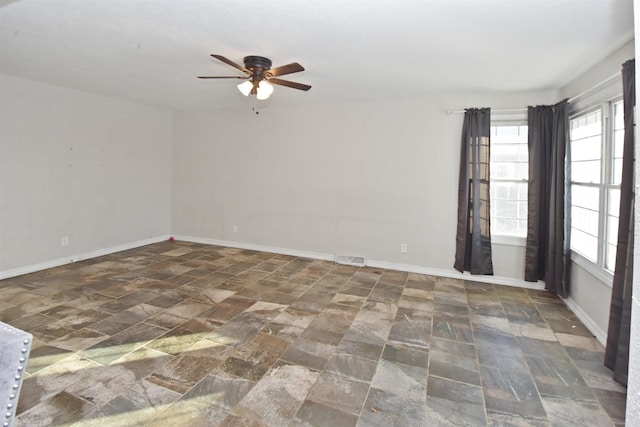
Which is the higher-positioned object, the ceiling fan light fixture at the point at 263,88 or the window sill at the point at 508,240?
the ceiling fan light fixture at the point at 263,88

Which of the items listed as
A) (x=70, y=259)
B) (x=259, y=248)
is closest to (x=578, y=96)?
(x=259, y=248)

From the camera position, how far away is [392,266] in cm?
480

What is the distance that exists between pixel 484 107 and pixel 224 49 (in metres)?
3.12

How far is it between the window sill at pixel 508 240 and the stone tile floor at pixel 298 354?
21.7 inches

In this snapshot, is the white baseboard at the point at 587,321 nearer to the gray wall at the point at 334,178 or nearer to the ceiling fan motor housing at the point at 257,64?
the gray wall at the point at 334,178

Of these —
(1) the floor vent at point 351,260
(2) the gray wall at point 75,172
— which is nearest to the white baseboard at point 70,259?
(2) the gray wall at point 75,172

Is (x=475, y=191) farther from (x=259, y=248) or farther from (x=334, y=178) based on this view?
(x=259, y=248)

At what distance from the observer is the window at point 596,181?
2.82 meters

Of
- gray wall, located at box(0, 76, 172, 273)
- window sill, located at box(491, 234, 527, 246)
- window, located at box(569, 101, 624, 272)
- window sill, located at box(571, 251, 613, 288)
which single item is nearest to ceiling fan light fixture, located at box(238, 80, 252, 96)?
gray wall, located at box(0, 76, 172, 273)

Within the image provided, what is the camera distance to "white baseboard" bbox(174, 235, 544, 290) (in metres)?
4.20

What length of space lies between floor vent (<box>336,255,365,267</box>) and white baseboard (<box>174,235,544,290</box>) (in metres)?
0.08

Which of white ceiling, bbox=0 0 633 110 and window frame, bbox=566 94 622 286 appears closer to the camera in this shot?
white ceiling, bbox=0 0 633 110

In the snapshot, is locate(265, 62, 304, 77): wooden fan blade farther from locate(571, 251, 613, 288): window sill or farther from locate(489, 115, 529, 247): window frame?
locate(571, 251, 613, 288): window sill

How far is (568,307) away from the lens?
349cm
